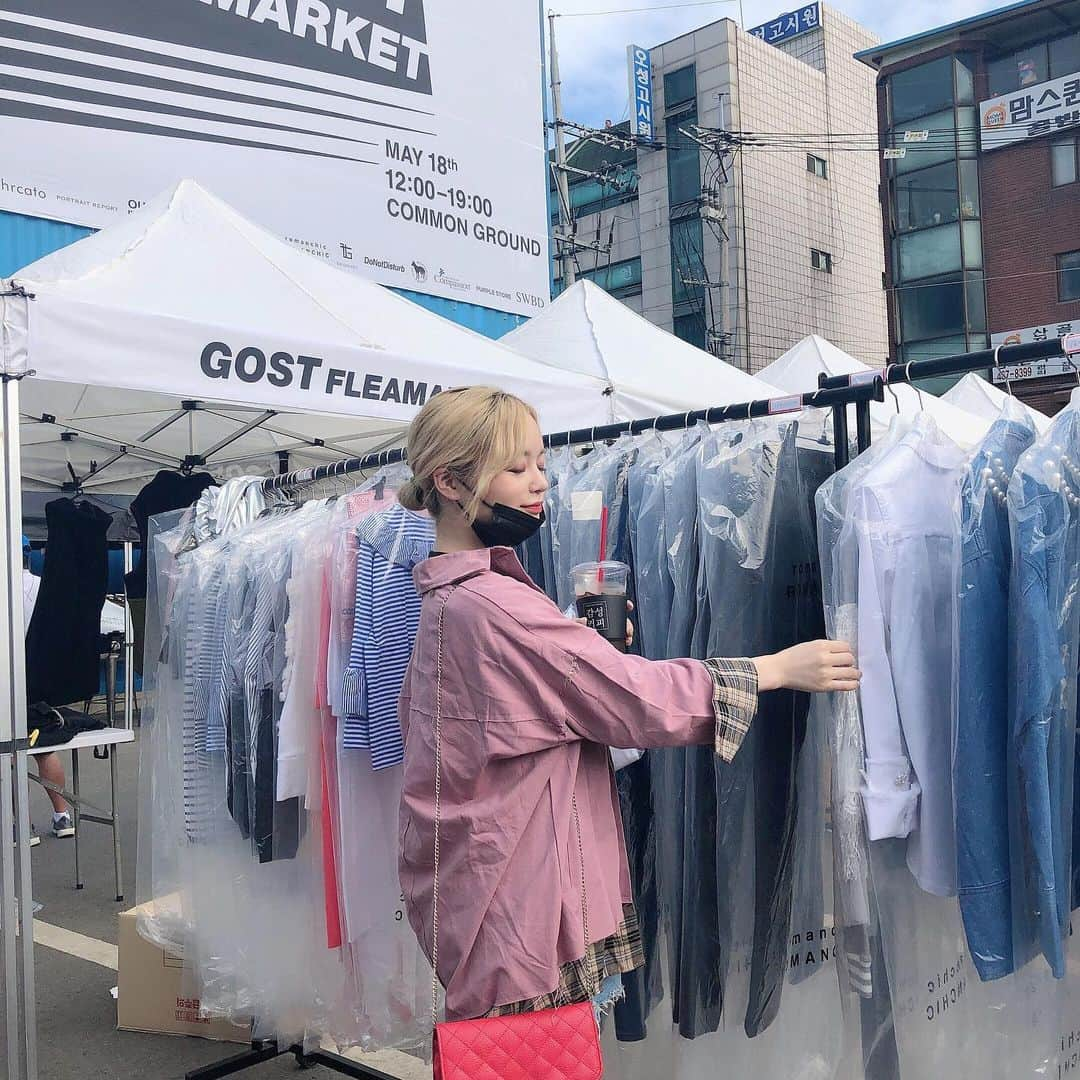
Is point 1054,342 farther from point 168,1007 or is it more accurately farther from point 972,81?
point 972,81

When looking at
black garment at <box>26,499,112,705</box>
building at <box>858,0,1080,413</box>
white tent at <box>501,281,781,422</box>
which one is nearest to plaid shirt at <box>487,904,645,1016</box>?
white tent at <box>501,281,781,422</box>

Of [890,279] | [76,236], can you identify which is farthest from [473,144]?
[890,279]

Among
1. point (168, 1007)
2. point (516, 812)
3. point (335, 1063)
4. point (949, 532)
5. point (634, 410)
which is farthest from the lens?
point (634, 410)

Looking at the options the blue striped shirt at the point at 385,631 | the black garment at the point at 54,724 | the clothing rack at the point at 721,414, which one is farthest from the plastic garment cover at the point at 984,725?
the black garment at the point at 54,724

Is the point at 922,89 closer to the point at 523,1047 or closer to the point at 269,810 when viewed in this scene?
the point at 269,810

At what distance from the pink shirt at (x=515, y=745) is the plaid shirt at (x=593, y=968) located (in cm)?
5

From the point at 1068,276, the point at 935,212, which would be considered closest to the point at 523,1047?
the point at 1068,276

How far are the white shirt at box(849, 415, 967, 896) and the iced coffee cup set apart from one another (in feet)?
1.48

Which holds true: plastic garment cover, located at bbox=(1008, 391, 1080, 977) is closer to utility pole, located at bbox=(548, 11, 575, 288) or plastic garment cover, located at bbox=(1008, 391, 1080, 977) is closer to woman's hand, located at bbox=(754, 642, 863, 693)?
woman's hand, located at bbox=(754, 642, 863, 693)

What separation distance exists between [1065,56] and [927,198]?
380 cm

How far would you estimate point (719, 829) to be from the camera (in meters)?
2.06

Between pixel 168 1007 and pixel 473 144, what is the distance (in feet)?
27.0

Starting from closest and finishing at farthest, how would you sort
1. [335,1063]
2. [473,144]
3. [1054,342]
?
[1054,342], [335,1063], [473,144]

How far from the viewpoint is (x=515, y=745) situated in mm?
1608
